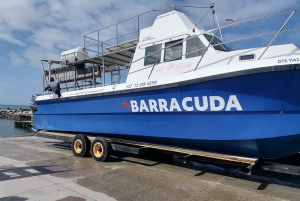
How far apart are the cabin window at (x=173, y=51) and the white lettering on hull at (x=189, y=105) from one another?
3.48ft

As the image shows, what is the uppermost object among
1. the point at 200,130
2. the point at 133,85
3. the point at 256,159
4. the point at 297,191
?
the point at 133,85

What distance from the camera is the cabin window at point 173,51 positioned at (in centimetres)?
514

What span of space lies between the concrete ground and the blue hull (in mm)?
610

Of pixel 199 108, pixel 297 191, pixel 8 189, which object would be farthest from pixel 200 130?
pixel 8 189

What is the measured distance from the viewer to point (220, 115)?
13.3 feet

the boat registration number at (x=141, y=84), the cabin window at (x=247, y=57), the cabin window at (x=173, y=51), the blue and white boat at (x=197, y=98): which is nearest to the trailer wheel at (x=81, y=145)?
the blue and white boat at (x=197, y=98)

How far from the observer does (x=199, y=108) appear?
423 centimetres

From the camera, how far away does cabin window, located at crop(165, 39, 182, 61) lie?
5145mm

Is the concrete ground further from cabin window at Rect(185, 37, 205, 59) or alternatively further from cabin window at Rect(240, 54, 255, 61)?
cabin window at Rect(185, 37, 205, 59)

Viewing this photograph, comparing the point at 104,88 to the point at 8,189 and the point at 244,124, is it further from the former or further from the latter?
the point at 244,124

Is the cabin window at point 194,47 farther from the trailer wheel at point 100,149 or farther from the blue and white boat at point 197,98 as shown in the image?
the trailer wheel at point 100,149

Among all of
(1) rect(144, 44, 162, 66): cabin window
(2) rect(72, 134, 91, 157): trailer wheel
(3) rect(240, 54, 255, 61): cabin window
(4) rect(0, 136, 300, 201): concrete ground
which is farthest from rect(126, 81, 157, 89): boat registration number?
(2) rect(72, 134, 91, 157): trailer wheel

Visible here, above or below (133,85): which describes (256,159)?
below

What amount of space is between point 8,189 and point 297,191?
4.59 metres
